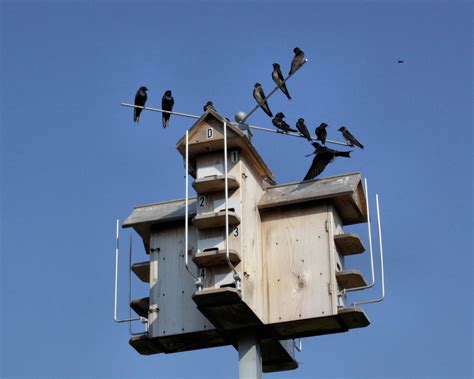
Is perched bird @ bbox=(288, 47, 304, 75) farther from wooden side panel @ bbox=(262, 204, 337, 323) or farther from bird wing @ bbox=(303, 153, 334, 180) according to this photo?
wooden side panel @ bbox=(262, 204, 337, 323)

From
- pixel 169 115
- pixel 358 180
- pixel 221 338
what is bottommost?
pixel 221 338

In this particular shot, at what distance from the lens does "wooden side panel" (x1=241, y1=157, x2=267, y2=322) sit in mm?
14195

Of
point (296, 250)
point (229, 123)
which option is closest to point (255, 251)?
point (296, 250)

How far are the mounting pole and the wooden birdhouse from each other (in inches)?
4.1

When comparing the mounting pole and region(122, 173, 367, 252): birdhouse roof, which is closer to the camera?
the mounting pole

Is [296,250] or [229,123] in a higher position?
[229,123]

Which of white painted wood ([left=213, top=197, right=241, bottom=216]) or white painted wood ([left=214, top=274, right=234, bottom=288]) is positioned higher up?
white painted wood ([left=213, top=197, right=241, bottom=216])

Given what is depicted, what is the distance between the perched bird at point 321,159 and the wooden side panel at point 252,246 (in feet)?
2.00

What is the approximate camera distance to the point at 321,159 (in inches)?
599

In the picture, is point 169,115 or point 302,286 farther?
point 169,115

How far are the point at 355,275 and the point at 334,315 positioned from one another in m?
0.56

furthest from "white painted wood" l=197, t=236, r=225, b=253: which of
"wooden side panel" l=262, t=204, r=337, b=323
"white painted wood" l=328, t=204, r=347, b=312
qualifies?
"white painted wood" l=328, t=204, r=347, b=312

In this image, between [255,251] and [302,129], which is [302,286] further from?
[302,129]

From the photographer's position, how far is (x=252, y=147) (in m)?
14.9
